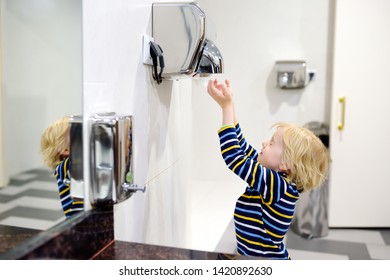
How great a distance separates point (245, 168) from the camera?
0.85m

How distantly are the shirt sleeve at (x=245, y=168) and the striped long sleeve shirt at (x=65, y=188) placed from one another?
38cm

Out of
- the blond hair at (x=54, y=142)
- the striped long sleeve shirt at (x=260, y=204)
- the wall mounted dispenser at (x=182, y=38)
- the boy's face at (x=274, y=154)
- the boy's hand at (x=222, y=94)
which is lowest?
the striped long sleeve shirt at (x=260, y=204)

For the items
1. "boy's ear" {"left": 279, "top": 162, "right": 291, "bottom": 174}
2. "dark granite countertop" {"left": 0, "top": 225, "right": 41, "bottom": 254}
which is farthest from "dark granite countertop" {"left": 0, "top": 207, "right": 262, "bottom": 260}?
"boy's ear" {"left": 279, "top": 162, "right": 291, "bottom": 174}

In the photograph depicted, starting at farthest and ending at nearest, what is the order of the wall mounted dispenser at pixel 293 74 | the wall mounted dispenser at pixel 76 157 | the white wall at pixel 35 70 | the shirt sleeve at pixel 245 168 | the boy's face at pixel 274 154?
the wall mounted dispenser at pixel 293 74
the boy's face at pixel 274 154
the shirt sleeve at pixel 245 168
the wall mounted dispenser at pixel 76 157
the white wall at pixel 35 70

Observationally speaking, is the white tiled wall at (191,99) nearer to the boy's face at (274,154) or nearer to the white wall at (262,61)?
the white wall at (262,61)

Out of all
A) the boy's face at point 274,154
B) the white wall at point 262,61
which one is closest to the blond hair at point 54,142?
the boy's face at point 274,154

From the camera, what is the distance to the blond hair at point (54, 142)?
53 centimetres

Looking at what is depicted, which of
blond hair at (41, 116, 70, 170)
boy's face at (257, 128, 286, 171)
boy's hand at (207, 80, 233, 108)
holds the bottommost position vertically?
boy's face at (257, 128, 286, 171)

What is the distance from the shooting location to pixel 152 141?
2.96ft

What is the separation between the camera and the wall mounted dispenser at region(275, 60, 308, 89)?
7.27 feet

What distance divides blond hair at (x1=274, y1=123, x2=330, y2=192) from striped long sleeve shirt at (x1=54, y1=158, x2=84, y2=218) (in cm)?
55

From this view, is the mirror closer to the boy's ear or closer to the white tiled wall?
the white tiled wall
